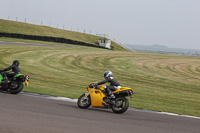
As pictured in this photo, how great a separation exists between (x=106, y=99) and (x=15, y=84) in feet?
16.0

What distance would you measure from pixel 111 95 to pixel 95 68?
19.6 m

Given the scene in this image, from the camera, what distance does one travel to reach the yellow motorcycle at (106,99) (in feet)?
35.3

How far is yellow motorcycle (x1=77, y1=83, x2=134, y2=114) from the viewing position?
10.8m

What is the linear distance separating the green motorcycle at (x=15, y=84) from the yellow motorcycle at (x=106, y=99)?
11.8 feet

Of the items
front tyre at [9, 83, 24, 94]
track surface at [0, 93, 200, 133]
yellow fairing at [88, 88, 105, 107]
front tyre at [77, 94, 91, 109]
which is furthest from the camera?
front tyre at [9, 83, 24, 94]

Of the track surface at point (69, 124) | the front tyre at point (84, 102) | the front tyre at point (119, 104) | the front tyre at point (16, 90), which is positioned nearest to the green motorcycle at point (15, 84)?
the front tyre at point (16, 90)

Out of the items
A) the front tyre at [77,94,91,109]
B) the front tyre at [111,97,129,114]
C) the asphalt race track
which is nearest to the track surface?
the asphalt race track

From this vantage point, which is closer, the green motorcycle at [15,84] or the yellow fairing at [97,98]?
the yellow fairing at [97,98]

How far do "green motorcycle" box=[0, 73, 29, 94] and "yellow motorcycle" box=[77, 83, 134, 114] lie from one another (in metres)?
3.61

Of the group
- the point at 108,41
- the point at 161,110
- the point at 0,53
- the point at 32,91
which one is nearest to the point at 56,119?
the point at 161,110

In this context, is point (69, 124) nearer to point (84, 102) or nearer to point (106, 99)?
point (106, 99)

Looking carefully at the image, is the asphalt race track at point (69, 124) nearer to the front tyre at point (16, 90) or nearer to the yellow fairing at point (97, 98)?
the yellow fairing at point (97, 98)

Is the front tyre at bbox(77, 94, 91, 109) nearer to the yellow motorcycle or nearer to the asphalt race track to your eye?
the yellow motorcycle

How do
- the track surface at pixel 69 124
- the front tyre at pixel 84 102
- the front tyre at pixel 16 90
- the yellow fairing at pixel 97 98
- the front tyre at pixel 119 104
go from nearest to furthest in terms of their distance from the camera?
the track surface at pixel 69 124
the front tyre at pixel 119 104
the yellow fairing at pixel 97 98
the front tyre at pixel 84 102
the front tyre at pixel 16 90
